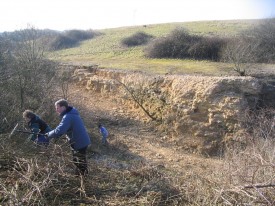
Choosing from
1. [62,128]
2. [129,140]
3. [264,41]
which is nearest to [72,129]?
[62,128]

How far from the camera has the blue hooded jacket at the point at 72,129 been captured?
6.12 m

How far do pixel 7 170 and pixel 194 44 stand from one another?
15.7m

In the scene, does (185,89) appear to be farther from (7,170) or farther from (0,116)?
(7,170)

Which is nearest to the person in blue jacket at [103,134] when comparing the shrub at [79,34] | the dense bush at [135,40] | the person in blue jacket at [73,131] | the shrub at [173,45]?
the person in blue jacket at [73,131]

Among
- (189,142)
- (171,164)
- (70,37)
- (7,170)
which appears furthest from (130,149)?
(70,37)

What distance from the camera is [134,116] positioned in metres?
15.1

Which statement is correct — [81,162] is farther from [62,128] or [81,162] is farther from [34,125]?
[34,125]

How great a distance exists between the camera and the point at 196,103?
43.5 ft

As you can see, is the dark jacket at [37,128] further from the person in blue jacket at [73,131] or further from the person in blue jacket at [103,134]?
the person in blue jacket at [103,134]

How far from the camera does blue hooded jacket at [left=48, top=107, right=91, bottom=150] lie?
241 inches

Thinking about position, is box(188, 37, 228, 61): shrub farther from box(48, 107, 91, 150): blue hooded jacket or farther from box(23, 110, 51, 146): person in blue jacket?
box(48, 107, 91, 150): blue hooded jacket

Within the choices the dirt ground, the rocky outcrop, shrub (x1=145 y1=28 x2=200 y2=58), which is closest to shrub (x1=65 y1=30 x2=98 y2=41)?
shrub (x1=145 y1=28 x2=200 y2=58)

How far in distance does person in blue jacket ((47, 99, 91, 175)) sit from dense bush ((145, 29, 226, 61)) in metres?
14.0

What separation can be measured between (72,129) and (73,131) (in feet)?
0.14
